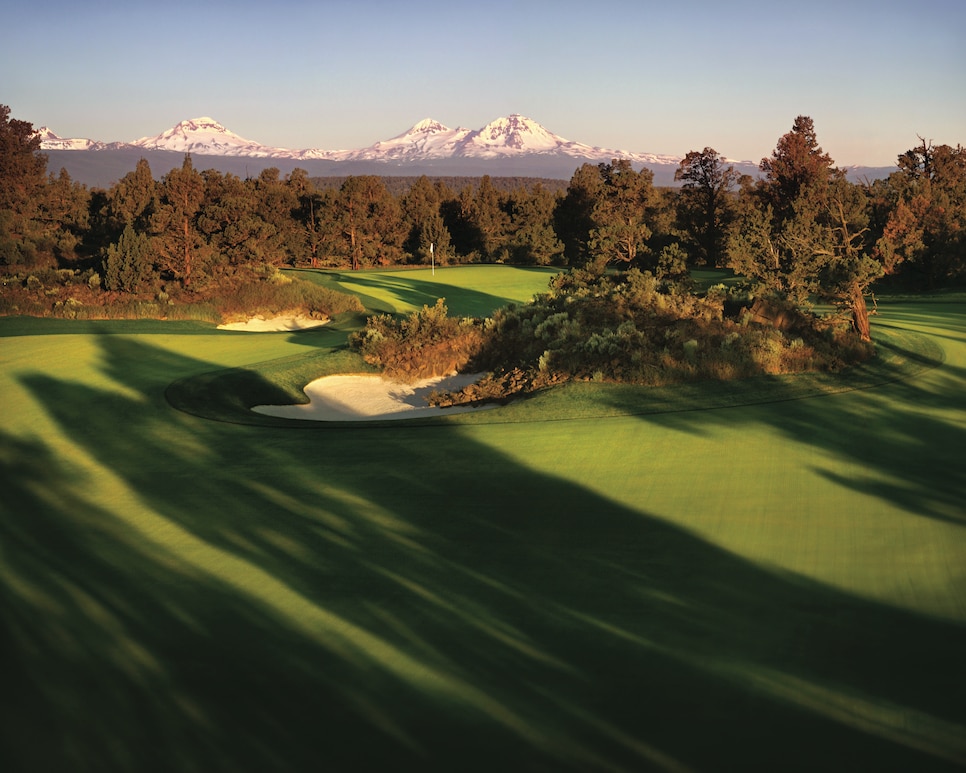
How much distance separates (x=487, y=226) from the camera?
69562mm

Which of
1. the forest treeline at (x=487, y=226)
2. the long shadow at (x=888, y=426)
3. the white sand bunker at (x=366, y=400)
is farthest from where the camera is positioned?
the forest treeline at (x=487, y=226)

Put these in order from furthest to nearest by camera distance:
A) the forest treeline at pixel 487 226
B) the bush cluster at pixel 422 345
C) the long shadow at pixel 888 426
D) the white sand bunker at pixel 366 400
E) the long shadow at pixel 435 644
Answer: the forest treeline at pixel 487 226 < the bush cluster at pixel 422 345 < the white sand bunker at pixel 366 400 < the long shadow at pixel 888 426 < the long shadow at pixel 435 644

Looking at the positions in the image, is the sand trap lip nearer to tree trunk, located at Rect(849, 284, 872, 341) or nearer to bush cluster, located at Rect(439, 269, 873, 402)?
bush cluster, located at Rect(439, 269, 873, 402)

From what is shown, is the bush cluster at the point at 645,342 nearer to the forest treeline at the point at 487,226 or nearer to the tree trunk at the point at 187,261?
the forest treeline at the point at 487,226

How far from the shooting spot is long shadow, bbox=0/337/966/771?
517cm

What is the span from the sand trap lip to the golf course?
1654 centimetres

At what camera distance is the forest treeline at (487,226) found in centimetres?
2848

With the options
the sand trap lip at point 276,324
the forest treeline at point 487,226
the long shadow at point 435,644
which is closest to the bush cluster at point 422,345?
the forest treeline at point 487,226

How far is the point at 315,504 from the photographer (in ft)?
32.6

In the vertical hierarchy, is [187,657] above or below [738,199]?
below

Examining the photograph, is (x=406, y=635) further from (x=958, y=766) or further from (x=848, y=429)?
(x=848, y=429)

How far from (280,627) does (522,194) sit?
68513 millimetres

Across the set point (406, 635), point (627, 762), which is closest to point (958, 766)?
point (627, 762)

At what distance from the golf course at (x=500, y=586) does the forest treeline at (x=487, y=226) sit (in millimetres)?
8916
